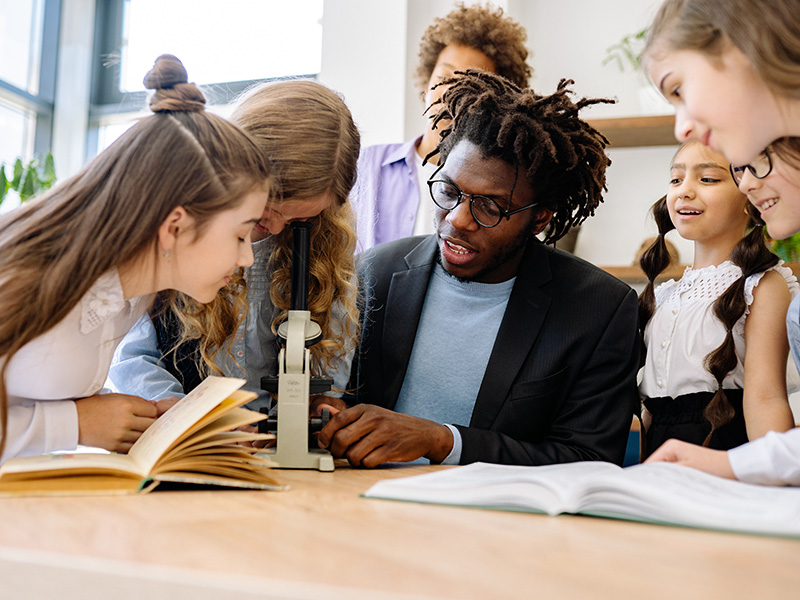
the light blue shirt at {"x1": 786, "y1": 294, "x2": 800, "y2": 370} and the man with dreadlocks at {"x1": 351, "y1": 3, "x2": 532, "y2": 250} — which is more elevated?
the man with dreadlocks at {"x1": 351, "y1": 3, "x2": 532, "y2": 250}

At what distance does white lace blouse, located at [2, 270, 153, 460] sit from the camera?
110cm

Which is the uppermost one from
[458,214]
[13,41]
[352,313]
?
[13,41]

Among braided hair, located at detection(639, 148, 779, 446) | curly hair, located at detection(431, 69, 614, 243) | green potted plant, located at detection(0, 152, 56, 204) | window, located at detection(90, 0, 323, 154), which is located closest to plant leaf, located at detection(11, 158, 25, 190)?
green potted plant, located at detection(0, 152, 56, 204)

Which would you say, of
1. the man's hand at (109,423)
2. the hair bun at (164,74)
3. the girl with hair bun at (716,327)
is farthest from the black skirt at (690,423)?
the hair bun at (164,74)

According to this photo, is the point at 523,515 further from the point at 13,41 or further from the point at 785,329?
the point at 13,41

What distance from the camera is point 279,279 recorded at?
5.30 ft

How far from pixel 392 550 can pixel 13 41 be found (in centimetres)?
388

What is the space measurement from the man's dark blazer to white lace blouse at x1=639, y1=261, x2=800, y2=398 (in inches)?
4.7

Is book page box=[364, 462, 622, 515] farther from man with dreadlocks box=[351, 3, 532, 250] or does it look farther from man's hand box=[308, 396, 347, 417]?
man with dreadlocks box=[351, 3, 532, 250]

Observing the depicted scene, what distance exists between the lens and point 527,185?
1710 mm

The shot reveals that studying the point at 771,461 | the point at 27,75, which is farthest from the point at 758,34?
the point at 27,75

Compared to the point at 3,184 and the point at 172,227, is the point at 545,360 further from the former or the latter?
the point at 3,184

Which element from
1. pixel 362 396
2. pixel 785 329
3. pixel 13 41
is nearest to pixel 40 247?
pixel 362 396

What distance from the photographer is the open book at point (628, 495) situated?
0.73 metres
